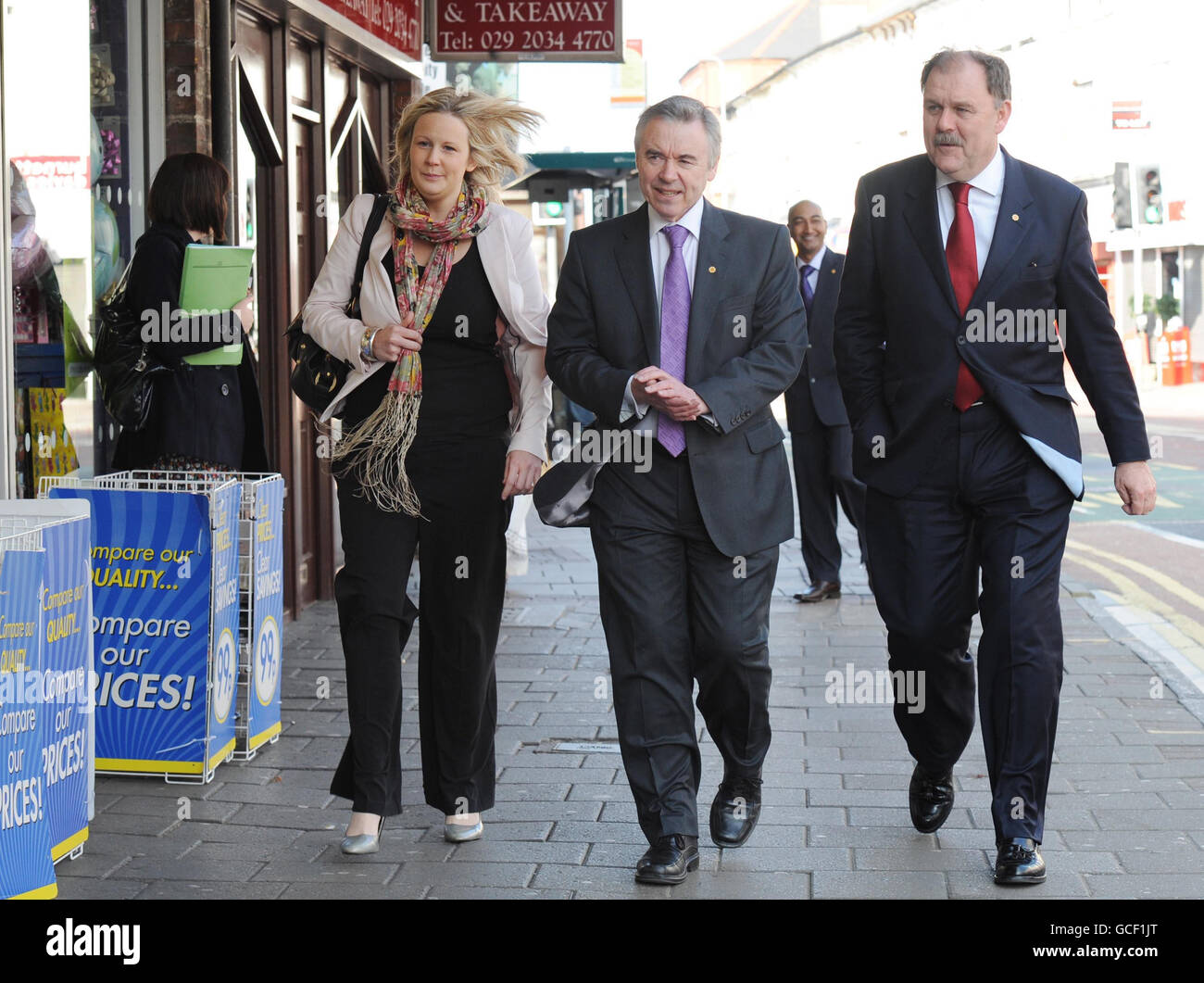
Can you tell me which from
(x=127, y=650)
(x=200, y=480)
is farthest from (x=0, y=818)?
(x=200, y=480)

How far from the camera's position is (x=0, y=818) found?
395 centimetres

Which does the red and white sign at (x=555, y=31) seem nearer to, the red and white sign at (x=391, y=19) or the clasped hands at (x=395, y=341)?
the red and white sign at (x=391, y=19)

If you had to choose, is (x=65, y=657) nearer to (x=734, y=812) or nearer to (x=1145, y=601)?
(x=734, y=812)

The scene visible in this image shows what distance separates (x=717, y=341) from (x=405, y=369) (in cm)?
85

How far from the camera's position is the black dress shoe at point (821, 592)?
31.2 feet

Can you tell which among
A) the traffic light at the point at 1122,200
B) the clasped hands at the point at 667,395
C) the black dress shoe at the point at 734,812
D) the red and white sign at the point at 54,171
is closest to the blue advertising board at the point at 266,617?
the red and white sign at the point at 54,171

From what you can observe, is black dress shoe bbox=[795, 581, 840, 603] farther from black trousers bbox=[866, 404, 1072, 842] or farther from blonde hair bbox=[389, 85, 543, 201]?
blonde hair bbox=[389, 85, 543, 201]

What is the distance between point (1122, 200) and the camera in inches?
1332

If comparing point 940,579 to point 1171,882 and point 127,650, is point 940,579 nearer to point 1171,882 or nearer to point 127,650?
point 1171,882

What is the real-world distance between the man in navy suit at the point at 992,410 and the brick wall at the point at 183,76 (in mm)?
3508

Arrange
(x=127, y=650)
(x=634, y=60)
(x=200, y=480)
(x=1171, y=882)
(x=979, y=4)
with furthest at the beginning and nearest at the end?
(x=979, y=4) → (x=634, y=60) → (x=200, y=480) → (x=127, y=650) → (x=1171, y=882)

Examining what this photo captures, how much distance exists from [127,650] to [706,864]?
2035mm

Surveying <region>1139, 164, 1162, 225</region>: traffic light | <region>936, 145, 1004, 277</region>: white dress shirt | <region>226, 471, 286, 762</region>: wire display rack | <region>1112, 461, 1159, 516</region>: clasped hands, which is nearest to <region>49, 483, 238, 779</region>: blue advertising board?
<region>226, 471, 286, 762</region>: wire display rack

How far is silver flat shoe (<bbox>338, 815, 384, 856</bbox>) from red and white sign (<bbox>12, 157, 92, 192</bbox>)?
2835mm
